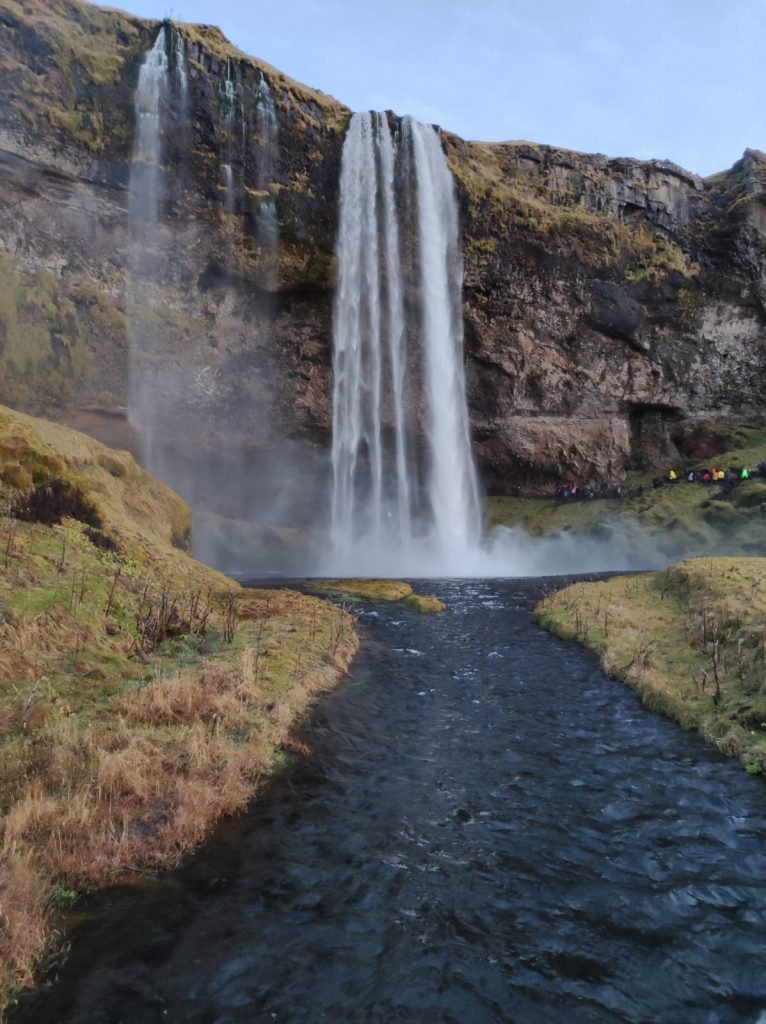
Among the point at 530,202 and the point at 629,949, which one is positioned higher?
the point at 530,202

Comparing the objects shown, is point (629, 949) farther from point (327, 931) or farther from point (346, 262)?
point (346, 262)

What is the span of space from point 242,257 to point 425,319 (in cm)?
1366

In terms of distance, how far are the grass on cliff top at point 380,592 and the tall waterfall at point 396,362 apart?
13500 millimetres

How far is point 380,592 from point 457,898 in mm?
19477

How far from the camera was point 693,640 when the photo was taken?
551 inches

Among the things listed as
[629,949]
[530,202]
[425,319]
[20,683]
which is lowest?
[629,949]

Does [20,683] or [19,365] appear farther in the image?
[19,365]

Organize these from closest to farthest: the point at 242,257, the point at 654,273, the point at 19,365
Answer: the point at 19,365 → the point at 242,257 → the point at 654,273

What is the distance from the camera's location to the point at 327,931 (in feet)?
17.0

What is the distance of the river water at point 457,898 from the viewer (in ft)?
14.6

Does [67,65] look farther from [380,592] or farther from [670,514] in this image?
[670,514]

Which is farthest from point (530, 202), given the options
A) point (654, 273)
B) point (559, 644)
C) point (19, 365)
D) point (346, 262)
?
point (559, 644)

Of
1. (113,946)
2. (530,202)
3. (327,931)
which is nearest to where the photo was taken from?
(113,946)

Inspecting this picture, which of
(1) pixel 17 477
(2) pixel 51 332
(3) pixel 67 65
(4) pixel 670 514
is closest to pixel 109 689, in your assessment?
(1) pixel 17 477
